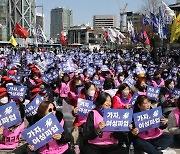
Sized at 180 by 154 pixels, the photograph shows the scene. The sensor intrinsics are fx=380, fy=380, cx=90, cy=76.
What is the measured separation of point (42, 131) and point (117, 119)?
1084 millimetres

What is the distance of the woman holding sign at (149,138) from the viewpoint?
585 centimetres

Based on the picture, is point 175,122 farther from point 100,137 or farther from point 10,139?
point 10,139

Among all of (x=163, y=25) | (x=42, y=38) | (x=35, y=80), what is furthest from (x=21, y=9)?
(x=35, y=80)

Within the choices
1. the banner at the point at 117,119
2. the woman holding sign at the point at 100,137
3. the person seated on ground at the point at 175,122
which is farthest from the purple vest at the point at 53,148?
the person seated on ground at the point at 175,122

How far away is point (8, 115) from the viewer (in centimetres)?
597

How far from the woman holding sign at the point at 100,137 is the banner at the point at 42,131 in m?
0.62

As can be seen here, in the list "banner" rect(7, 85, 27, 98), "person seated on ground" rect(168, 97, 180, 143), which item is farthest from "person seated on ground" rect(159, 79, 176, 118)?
"banner" rect(7, 85, 27, 98)

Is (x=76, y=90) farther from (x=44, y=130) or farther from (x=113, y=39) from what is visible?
(x=113, y=39)

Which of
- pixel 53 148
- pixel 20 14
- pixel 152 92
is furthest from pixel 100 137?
pixel 20 14

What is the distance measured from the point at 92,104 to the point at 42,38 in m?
31.4

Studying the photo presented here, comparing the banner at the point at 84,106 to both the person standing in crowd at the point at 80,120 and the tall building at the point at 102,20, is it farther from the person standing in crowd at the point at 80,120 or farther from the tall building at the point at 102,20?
the tall building at the point at 102,20

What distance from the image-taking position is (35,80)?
11.0 m

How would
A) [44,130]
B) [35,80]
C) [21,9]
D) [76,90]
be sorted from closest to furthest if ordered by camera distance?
[44,130], [76,90], [35,80], [21,9]

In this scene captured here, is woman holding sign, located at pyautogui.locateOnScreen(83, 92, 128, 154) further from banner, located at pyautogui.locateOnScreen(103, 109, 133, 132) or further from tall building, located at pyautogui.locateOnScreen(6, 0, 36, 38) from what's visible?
tall building, located at pyautogui.locateOnScreen(6, 0, 36, 38)
